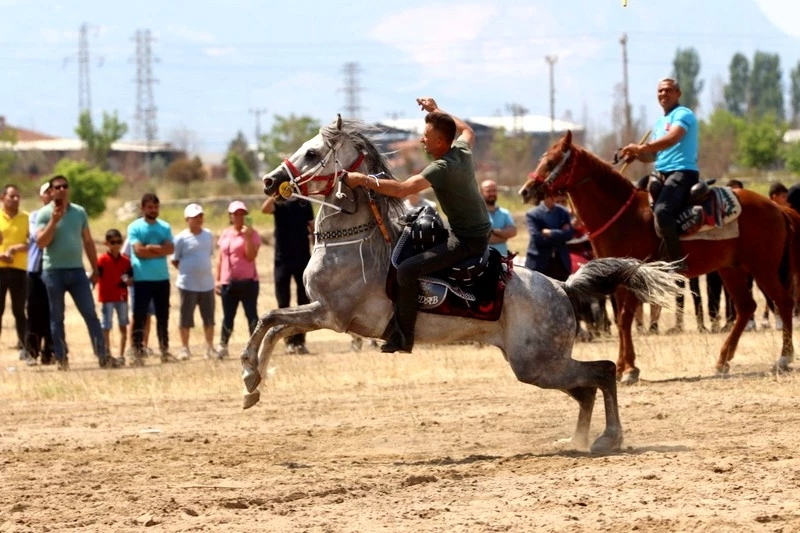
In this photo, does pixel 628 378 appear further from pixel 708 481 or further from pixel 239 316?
pixel 239 316

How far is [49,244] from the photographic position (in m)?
16.7

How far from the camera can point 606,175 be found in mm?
14312

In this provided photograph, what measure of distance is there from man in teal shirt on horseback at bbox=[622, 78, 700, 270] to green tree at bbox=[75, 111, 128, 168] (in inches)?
3407

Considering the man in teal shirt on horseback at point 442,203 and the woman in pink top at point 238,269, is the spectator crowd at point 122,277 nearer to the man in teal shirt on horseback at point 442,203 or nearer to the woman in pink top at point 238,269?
the woman in pink top at point 238,269

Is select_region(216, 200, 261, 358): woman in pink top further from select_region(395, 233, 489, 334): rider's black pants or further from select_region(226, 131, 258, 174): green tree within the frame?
select_region(226, 131, 258, 174): green tree

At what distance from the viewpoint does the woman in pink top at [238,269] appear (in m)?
18.3

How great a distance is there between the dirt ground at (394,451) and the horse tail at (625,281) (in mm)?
1129

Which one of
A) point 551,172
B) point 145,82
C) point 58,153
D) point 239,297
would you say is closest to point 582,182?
point 551,172

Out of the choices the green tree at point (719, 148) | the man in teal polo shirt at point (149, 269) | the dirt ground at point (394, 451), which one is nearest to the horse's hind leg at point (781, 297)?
the dirt ground at point (394, 451)

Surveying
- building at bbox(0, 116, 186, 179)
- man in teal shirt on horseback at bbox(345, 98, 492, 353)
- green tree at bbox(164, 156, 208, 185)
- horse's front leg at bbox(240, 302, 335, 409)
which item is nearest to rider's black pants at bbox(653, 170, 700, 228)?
man in teal shirt on horseback at bbox(345, 98, 492, 353)

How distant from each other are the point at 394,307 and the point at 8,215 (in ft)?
32.0

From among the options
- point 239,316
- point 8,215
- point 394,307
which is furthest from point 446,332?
point 239,316

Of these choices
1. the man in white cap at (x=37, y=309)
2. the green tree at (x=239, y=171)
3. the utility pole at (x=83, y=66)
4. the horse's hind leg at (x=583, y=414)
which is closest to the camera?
the horse's hind leg at (x=583, y=414)

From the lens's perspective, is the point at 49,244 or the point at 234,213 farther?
the point at 234,213
